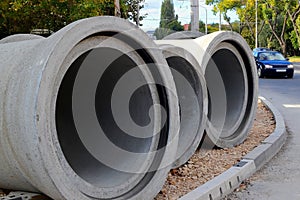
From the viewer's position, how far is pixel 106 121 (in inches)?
213

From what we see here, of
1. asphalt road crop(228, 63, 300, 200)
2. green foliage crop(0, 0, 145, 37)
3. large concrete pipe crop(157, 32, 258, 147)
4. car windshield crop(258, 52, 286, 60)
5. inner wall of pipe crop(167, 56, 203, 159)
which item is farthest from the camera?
car windshield crop(258, 52, 286, 60)

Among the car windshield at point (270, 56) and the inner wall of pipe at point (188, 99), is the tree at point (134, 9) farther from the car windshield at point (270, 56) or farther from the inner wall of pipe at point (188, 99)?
the inner wall of pipe at point (188, 99)

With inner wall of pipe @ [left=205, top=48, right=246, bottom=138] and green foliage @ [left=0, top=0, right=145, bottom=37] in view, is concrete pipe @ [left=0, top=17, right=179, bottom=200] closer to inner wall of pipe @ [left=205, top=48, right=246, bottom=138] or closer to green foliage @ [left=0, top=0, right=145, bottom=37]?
inner wall of pipe @ [left=205, top=48, right=246, bottom=138]

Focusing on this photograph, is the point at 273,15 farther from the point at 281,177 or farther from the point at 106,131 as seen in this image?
the point at 106,131

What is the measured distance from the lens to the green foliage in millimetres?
11109

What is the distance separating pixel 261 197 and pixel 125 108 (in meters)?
1.87

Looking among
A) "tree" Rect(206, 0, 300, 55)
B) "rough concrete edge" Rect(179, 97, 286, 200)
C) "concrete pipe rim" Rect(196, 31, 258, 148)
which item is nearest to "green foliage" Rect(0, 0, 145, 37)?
"concrete pipe rim" Rect(196, 31, 258, 148)

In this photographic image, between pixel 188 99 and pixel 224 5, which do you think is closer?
pixel 188 99

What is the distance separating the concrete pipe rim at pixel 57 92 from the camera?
3438 mm

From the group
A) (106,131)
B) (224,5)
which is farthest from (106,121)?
(224,5)

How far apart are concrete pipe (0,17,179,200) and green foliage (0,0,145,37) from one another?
600cm

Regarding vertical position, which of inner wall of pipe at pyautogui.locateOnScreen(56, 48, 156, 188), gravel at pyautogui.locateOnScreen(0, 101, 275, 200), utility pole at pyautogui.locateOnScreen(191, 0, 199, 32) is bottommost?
gravel at pyautogui.locateOnScreen(0, 101, 275, 200)

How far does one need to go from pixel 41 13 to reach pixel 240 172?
8363 mm

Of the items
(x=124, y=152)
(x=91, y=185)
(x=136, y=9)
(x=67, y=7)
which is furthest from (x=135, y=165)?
(x=136, y=9)
